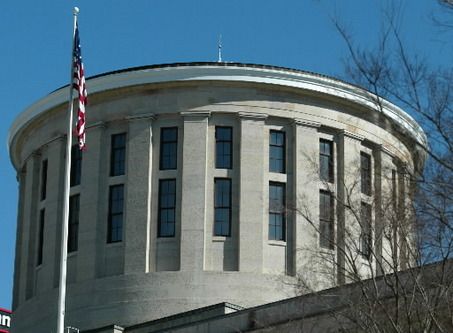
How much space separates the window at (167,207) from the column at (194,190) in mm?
483

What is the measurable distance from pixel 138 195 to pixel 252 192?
14.9 ft

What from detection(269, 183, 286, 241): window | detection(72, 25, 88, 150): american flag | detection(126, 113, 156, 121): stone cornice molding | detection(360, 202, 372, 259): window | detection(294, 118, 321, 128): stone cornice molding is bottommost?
detection(360, 202, 372, 259): window

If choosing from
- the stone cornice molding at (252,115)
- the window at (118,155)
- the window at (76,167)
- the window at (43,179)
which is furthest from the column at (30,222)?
the stone cornice molding at (252,115)

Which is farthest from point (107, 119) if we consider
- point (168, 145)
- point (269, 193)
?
point (269, 193)

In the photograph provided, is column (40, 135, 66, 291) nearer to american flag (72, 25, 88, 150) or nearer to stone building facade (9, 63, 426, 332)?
stone building facade (9, 63, 426, 332)

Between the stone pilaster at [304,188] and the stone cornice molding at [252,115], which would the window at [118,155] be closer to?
the stone cornice molding at [252,115]

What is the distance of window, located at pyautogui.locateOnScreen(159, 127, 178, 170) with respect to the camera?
192ft

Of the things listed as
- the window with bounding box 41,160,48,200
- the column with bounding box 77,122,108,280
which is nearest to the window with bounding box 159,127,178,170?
the column with bounding box 77,122,108,280

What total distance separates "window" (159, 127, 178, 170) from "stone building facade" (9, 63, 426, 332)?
51 millimetres

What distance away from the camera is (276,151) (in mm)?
58688

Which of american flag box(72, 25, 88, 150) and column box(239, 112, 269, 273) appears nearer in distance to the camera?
american flag box(72, 25, 88, 150)

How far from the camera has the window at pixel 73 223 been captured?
5931 cm

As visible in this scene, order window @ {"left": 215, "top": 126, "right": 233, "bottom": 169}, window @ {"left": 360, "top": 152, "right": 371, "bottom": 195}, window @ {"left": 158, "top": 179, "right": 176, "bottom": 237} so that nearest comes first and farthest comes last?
1. window @ {"left": 360, "top": 152, "right": 371, "bottom": 195}
2. window @ {"left": 158, "top": 179, "right": 176, "bottom": 237}
3. window @ {"left": 215, "top": 126, "right": 233, "bottom": 169}

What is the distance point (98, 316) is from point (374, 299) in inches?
1021
